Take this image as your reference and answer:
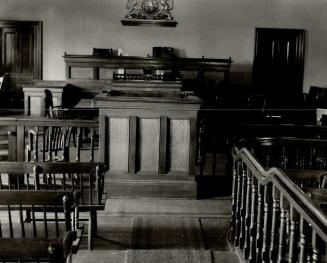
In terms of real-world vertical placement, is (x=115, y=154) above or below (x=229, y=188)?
above

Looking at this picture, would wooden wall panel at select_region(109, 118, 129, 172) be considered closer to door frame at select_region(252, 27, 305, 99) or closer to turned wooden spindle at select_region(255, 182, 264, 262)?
turned wooden spindle at select_region(255, 182, 264, 262)

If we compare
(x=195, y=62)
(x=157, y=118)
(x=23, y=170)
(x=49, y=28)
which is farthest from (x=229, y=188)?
(x=49, y=28)

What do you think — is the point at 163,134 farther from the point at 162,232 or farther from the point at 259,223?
the point at 259,223

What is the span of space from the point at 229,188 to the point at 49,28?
7.85m

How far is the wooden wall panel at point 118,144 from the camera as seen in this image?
559cm

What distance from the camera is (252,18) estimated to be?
12.6 m

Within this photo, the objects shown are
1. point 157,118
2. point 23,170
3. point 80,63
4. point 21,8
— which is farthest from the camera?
point 21,8

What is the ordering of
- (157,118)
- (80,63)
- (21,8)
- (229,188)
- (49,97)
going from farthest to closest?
(21,8) < (80,63) < (49,97) < (229,188) < (157,118)

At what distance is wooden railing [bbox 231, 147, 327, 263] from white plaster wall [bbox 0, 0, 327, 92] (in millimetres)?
8625

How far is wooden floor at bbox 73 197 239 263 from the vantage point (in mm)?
3955

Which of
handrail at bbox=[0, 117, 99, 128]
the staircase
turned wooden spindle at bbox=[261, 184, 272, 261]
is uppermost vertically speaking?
handrail at bbox=[0, 117, 99, 128]

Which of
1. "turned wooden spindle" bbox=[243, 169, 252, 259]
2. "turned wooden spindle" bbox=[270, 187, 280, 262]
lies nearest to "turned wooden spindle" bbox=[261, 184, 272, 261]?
"turned wooden spindle" bbox=[270, 187, 280, 262]

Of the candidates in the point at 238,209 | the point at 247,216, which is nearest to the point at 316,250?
the point at 247,216

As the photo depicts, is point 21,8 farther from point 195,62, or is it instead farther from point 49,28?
point 195,62
